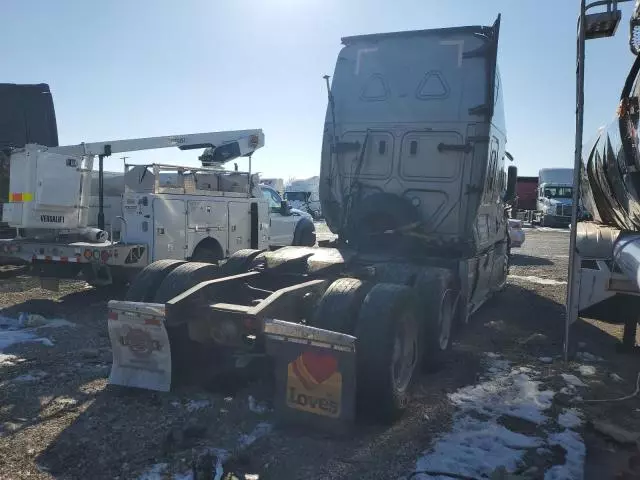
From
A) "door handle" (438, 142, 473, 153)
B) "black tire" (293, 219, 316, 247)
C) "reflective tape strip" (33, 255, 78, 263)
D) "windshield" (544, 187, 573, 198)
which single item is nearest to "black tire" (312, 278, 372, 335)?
"door handle" (438, 142, 473, 153)

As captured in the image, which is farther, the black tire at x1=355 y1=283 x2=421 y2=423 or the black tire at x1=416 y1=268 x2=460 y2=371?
the black tire at x1=416 y1=268 x2=460 y2=371

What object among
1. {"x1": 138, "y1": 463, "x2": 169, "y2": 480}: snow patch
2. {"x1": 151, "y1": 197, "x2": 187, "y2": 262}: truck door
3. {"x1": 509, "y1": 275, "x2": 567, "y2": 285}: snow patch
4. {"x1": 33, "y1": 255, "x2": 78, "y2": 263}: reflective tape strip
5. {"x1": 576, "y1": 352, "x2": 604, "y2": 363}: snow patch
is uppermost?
{"x1": 151, "y1": 197, "x2": 187, "y2": 262}: truck door

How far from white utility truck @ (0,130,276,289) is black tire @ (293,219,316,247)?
3.69 m

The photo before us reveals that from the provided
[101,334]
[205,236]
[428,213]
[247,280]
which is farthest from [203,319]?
[205,236]

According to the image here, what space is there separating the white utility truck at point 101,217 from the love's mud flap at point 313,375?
15.7ft

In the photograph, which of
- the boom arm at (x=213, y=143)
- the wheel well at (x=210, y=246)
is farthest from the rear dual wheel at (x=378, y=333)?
the boom arm at (x=213, y=143)

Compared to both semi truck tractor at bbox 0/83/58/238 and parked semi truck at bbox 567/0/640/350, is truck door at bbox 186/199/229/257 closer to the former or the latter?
semi truck tractor at bbox 0/83/58/238

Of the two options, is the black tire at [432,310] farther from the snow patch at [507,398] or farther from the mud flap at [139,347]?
the mud flap at [139,347]

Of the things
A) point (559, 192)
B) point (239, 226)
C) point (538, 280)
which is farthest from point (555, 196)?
point (239, 226)

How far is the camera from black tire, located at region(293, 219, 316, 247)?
44.8 ft

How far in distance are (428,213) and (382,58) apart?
2.03m

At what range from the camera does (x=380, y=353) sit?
385cm

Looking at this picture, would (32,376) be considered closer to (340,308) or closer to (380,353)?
(340,308)

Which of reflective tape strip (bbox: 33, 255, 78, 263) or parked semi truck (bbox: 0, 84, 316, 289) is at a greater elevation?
parked semi truck (bbox: 0, 84, 316, 289)
